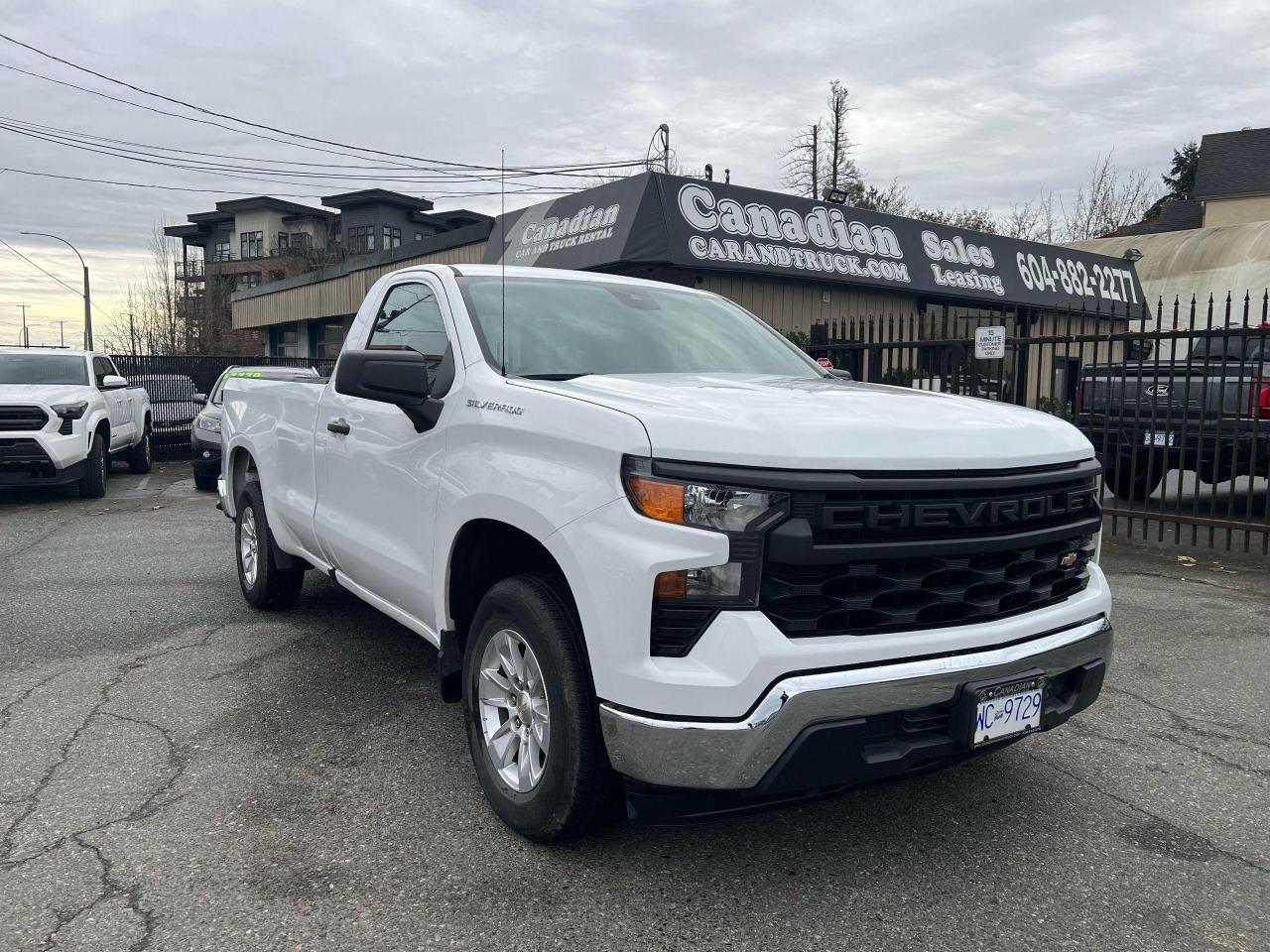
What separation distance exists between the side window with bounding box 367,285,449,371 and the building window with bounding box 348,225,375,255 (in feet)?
157

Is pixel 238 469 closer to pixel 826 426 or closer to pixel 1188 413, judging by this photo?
pixel 826 426

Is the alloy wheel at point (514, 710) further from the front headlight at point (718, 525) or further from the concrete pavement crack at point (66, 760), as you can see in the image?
the concrete pavement crack at point (66, 760)

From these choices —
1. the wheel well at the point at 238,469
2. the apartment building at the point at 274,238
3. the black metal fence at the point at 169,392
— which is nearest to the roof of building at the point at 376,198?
the apartment building at the point at 274,238

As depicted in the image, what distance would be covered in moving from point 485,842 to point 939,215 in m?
47.0

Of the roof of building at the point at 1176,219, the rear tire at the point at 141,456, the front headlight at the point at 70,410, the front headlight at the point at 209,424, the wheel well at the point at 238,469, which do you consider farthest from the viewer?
the roof of building at the point at 1176,219

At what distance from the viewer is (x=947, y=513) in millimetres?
2734

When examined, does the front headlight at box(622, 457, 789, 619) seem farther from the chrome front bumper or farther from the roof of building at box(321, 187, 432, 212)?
the roof of building at box(321, 187, 432, 212)

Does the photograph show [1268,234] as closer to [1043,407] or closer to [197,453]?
[1043,407]

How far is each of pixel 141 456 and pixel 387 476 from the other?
13.2m

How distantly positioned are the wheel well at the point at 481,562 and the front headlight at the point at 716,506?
72 centimetres

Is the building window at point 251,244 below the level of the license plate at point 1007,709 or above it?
above

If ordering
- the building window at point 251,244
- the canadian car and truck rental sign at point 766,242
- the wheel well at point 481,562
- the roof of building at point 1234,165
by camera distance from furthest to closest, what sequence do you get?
1. the building window at point 251,244
2. the roof of building at point 1234,165
3. the canadian car and truck rental sign at point 766,242
4. the wheel well at point 481,562

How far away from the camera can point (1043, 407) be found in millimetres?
11227

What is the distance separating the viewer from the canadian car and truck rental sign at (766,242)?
1268cm
